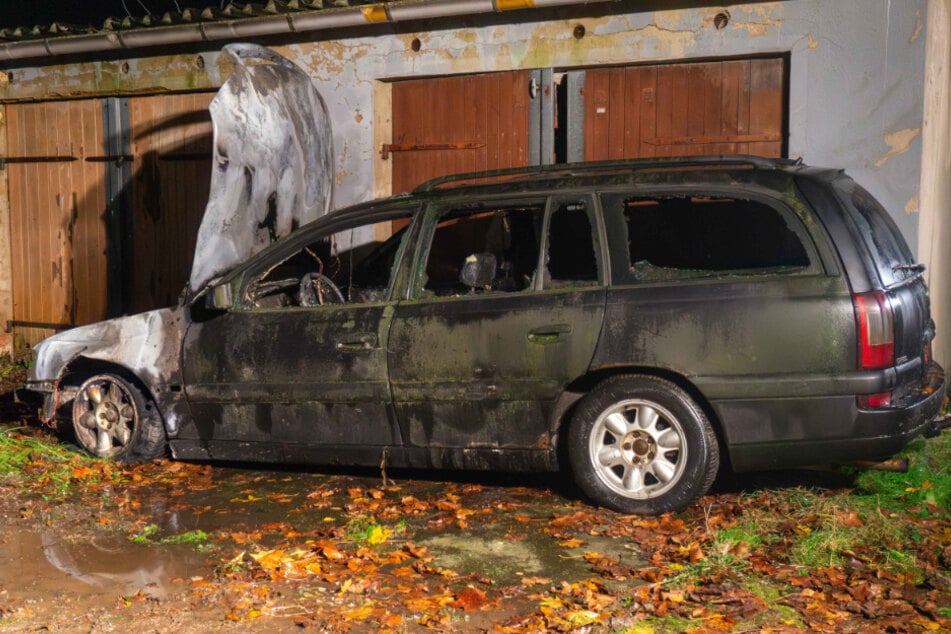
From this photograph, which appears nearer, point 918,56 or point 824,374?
point 824,374

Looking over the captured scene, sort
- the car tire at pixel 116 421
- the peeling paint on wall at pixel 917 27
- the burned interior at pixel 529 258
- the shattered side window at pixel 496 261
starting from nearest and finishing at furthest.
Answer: the burned interior at pixel 529 258 < the shattered side window at pixel 496 261 < the car tire at pixel 116 421 < the peeling paint on wall at pixel 917 27

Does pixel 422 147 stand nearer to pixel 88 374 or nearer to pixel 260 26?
pixel 260 26

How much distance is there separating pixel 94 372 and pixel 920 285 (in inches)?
195

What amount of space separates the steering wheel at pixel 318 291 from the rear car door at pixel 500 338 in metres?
0.66

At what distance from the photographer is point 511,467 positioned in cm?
586

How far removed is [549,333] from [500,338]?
27 cm

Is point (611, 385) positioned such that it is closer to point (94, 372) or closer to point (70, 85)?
point (94, 372)

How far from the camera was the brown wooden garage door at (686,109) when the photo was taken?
25.9ft

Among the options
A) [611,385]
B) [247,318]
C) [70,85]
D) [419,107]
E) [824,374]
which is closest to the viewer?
[824,374]

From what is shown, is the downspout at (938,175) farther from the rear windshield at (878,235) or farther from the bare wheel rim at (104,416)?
the bare wheel rim at (104,416)

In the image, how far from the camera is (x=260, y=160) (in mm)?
8109

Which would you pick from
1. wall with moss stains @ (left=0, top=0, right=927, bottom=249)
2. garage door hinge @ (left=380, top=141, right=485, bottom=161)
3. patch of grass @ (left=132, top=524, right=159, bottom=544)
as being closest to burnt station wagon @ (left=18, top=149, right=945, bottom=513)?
patch of grass @ (left=132, top=524, right=159, bottom=544)

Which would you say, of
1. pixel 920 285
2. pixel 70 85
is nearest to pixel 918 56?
pixel 920 285

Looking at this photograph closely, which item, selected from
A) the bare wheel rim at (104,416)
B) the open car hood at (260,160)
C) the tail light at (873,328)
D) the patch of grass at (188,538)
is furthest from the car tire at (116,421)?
the tail light at (873,328)
